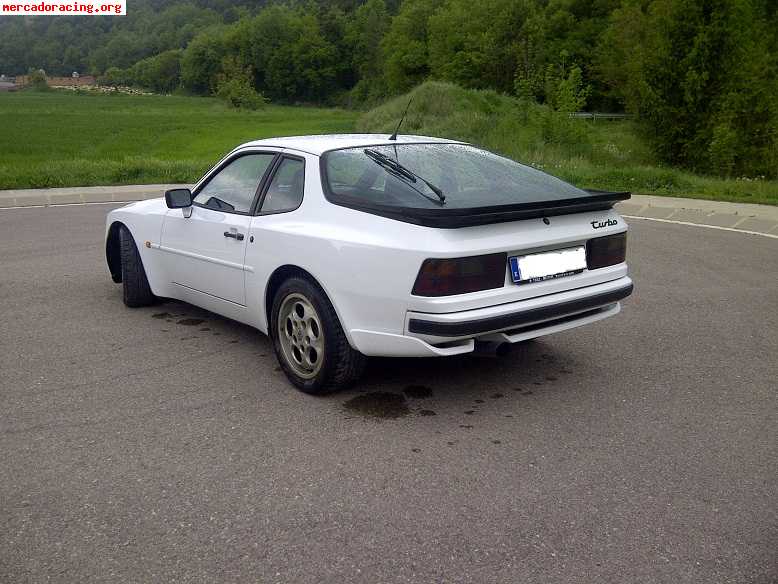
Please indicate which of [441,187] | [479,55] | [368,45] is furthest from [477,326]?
[368,45]

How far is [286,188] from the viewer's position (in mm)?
4523

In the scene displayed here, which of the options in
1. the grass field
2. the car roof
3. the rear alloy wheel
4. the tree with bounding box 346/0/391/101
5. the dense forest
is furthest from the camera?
the tree with bounding box 346/0/391/101

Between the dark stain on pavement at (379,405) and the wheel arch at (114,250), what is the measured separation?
311 cm

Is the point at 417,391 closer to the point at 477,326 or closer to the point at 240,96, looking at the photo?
the point at 477,326

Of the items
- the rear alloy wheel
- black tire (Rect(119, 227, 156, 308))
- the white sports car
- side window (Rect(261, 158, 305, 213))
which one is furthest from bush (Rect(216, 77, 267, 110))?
the rear alloy wheel

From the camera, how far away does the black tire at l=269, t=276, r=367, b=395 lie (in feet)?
13.2

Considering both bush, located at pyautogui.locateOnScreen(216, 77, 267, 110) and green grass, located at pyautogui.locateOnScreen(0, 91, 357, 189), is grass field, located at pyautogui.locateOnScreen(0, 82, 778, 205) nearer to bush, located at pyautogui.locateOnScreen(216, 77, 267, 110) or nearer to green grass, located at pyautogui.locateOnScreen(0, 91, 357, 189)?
green grass, located at pyautogui.locateOnScreen(0, 91, 357, 189)

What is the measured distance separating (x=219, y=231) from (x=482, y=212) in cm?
194

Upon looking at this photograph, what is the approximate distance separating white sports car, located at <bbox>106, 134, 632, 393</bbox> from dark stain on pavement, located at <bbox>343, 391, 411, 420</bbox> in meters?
0.14


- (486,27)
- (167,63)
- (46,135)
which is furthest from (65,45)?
(46,135)

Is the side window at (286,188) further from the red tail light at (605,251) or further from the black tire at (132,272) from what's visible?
the black tire at (132,272)

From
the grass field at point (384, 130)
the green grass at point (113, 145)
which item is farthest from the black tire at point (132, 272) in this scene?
the green grass at point (113, 145)

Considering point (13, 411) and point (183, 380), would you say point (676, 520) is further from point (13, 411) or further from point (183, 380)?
point (13, 411)

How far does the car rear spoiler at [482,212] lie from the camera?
3617 mm
